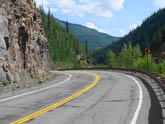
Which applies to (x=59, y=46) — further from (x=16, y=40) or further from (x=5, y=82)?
(x=5, y=82)

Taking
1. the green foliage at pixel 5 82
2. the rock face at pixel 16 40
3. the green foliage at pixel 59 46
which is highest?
the green foliage at pixel 59 46

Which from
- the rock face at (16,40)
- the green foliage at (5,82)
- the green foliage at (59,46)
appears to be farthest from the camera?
the green foliage at (59,46)

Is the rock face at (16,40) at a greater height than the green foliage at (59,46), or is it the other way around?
the green foliage at (59,46)

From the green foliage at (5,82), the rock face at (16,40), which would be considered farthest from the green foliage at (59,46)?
the green foliage at (5,82)

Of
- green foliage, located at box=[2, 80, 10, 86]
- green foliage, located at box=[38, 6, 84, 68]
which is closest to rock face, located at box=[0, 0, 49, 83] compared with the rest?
green foliage, located at box=[2, 80, 10, 86]

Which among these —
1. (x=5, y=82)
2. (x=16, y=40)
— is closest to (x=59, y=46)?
(x=16, y=40)

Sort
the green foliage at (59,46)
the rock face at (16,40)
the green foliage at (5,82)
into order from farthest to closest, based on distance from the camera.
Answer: the green foliage at (59,46), the rock face at (16,40), the green foliage at (5,82)

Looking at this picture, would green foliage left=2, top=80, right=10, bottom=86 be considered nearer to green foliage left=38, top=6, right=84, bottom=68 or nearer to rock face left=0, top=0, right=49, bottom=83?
rock face left=0, top=0, right=49, bottom=83

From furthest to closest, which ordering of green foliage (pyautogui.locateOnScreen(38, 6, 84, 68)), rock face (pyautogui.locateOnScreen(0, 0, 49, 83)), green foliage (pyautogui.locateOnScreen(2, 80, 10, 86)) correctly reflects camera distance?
green foliage (pyautogui.locateOnScreen(38, 6, 84, 68)) → rock face (pyautogui.locateOnScreen(0, 0, 49, 83)) → green foliage (pyautogui.locateOnScreen(2, 80, 10, 86))

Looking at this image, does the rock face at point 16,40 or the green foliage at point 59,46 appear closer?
the rock face at point 16,40

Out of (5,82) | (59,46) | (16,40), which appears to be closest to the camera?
(5,82)

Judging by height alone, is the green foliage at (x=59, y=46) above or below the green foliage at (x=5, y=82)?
above

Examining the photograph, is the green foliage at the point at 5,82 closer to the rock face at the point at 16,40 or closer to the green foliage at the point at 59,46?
the rock face at the point at 16,40

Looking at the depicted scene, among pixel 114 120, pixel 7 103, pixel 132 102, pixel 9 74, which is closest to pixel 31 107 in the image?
pixel 7 103
